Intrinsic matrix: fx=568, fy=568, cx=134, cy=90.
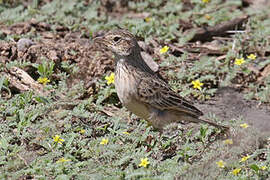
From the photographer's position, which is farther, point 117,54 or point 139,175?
point 117,54

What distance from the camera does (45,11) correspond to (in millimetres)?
11180

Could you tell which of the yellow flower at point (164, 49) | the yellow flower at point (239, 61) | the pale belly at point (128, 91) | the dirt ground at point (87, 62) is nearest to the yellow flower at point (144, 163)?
the pale belly at point (128, 91)

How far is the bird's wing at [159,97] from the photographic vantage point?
752 cm

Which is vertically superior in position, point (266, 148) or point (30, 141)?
point (30, 141)

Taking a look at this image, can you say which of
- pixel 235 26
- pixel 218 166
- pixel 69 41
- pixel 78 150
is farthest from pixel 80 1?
pixel 218 166

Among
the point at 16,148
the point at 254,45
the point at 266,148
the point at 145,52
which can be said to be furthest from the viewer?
the point at 254,45

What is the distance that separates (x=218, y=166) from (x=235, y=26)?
5120 mm

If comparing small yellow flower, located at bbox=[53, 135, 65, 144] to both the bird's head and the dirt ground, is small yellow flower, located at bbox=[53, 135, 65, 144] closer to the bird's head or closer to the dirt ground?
the bird's head

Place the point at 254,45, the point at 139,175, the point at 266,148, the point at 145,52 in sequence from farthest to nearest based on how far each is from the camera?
the point at 254,45, the point at 145,52, the point at 266,148, the point at 139,175

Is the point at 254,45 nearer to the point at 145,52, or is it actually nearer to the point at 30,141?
the point at 145,52

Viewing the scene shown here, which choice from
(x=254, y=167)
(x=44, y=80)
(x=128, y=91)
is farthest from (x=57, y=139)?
(x=254, y=167)

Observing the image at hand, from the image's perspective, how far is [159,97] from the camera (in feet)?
25.3

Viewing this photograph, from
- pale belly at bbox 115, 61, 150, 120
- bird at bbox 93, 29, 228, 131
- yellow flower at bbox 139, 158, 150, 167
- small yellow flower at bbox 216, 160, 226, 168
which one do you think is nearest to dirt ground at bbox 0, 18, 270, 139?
bird at bbox 93, 29, 228, 131

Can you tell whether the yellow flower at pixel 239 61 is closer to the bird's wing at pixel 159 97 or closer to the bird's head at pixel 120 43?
the bird's wing at pixel 159 97
